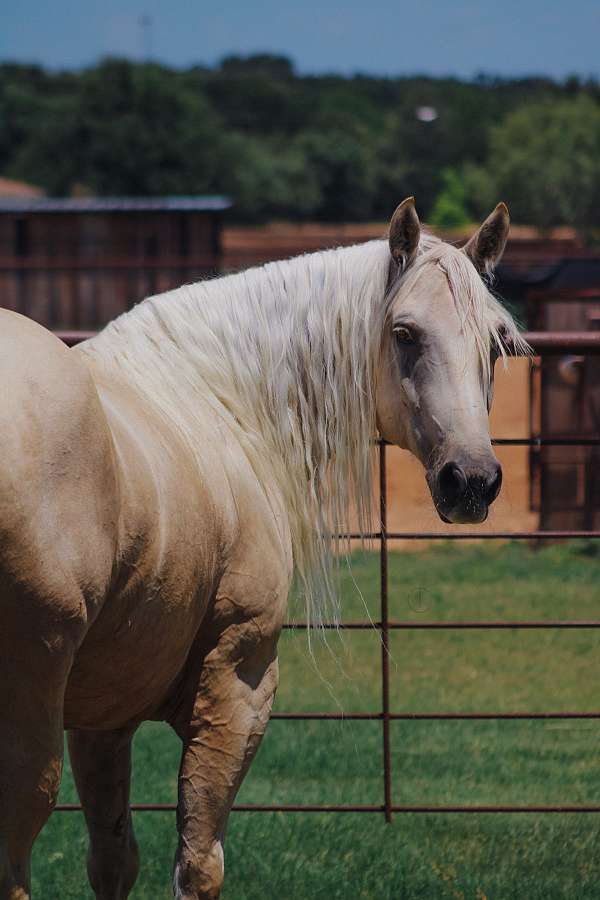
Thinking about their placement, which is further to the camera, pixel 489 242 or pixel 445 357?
pixel 489 242

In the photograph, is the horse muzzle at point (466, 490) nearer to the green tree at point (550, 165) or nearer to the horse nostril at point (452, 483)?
the horse nostril at point (452, 483)

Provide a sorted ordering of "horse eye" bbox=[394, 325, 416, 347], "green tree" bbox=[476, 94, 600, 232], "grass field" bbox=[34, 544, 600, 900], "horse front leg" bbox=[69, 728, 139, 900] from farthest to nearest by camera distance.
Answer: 1. "green tree" bbox=[476, 94, 600, 232]
2. "grass field" bbox=[34, 544, 600, 900]
3. "horse front leg" bbox=[69, 728, 139, 900]
4. "horse eye" bbox=[394, 325, 416, 347]

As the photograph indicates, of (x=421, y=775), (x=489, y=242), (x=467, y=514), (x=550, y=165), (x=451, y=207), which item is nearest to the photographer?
(x=467, y=514)

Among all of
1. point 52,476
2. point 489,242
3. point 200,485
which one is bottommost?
point 200,485

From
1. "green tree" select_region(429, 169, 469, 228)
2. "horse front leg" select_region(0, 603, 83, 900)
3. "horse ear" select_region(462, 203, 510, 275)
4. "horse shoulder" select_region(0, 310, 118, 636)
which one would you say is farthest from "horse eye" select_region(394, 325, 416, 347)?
"green tree" select_region(429, 169, 469, 228)

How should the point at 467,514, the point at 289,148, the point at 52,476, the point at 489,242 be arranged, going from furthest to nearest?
the point at 289,148 < the point at 489,242 < the point at 467,514 < the point at 52,476

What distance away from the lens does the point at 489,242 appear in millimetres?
2875

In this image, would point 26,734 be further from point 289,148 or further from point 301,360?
point 289,148

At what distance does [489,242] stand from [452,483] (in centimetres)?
64

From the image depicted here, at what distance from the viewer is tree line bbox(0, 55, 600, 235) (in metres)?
56.1

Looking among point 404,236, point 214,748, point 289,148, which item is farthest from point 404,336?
point 289,148

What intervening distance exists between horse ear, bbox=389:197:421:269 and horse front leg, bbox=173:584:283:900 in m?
0.85

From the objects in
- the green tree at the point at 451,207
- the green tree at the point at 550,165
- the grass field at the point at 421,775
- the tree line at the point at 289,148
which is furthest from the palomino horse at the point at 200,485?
the green tree at the point at 451,207

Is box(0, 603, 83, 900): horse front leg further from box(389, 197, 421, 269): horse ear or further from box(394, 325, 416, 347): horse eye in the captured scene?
box(389, 197, 421, 269): horse ear
